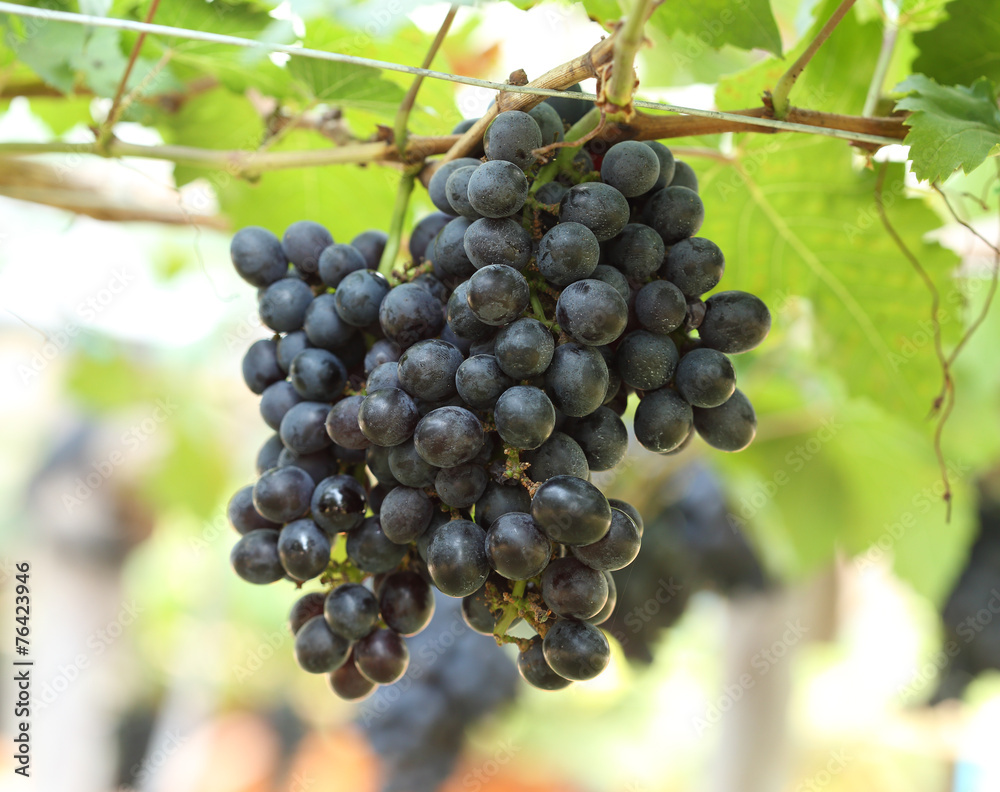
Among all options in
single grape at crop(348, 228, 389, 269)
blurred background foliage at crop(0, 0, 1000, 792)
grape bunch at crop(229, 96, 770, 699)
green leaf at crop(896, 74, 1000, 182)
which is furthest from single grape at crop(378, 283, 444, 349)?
green leaf at crop(896, 74, 1000, 182)

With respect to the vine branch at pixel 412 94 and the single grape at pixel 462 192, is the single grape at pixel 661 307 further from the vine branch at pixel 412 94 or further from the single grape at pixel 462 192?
the vine branch at pixel 412 94

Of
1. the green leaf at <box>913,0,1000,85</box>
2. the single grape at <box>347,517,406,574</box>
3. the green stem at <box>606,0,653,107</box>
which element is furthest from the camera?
the green leaf at <box>913,0,1000,85</box>

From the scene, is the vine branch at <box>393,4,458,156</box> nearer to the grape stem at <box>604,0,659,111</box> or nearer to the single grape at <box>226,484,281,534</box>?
the grape stem at <box>604,0,659,111</box>

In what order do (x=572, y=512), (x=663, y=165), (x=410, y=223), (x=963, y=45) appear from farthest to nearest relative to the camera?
(x=410, y=223) → (x=963, y=45) → (x=663, y=165) → (x=572, y=512)

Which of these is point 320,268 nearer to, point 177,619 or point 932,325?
point 932,325

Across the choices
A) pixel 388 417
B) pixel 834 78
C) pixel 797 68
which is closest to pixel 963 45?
pixel 834 78

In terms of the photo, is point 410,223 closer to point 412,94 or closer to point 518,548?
point 412,94

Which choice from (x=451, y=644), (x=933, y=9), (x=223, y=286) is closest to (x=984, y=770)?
(x=451, y=644)
